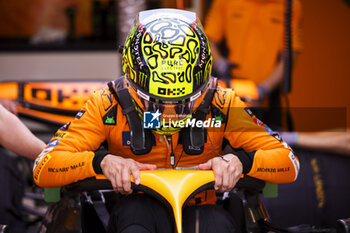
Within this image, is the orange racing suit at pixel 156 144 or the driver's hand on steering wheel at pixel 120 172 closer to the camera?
the driver's hand on steering wheel at pixel 120 172

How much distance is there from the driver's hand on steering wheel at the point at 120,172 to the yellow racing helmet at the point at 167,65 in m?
0.18

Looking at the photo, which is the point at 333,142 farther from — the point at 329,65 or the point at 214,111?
the point at 329,65

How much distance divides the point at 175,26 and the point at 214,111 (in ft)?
0.93

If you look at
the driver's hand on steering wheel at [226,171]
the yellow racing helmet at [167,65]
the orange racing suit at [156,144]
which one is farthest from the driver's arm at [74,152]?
the driver's hand on steering wheel at [226,171]

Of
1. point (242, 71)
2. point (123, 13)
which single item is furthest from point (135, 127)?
point (242, 71)

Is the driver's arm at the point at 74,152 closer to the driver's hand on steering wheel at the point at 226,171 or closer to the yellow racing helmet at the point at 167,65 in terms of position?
the yellow racing helmet at the point at 167,65

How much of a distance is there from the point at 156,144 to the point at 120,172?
0.26m

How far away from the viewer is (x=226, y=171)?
117 centimetres

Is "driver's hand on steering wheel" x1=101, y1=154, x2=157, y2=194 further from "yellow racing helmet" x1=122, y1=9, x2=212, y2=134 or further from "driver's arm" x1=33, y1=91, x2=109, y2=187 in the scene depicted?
"yellow racing helmet" x1=122, y1=9, x2=212, y2=134

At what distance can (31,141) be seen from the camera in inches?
58.9

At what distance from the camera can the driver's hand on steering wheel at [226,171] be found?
1.15 meters

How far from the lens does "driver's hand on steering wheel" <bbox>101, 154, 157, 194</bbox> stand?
3.69ft

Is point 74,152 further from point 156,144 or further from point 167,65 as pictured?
point 167,65

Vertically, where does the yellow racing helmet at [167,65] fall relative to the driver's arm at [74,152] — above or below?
above
